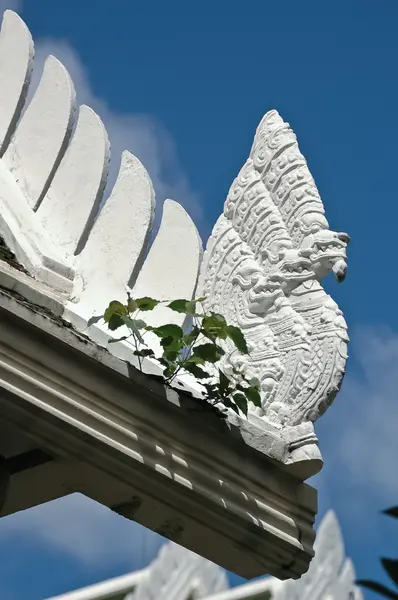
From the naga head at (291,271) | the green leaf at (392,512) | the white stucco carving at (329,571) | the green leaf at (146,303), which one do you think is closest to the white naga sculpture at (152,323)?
the naga head at (291,271)

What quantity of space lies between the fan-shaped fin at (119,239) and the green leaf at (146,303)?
60 cm

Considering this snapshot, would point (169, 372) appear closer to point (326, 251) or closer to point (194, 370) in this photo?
point (194, 370)

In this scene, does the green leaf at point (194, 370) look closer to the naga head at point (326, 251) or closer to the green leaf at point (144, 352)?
the green leaf at point (144, 352)

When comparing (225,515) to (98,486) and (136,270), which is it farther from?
(136,270)

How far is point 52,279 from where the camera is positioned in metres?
8.58

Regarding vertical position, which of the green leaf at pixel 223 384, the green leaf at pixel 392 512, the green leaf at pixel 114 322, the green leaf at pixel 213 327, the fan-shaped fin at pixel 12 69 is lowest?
the green leaf at pixel 392 512

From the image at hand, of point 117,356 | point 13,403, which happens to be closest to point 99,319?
point 117,356

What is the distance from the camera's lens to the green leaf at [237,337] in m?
8.17

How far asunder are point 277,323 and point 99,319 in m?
1.01

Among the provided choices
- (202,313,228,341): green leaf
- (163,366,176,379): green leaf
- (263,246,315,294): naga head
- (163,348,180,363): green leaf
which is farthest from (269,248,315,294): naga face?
(163,366,176,379): green leaf

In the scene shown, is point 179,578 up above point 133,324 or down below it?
above

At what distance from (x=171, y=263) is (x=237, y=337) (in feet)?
2.92

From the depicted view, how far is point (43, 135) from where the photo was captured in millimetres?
9367

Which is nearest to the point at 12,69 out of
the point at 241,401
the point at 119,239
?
the point at 119,239
